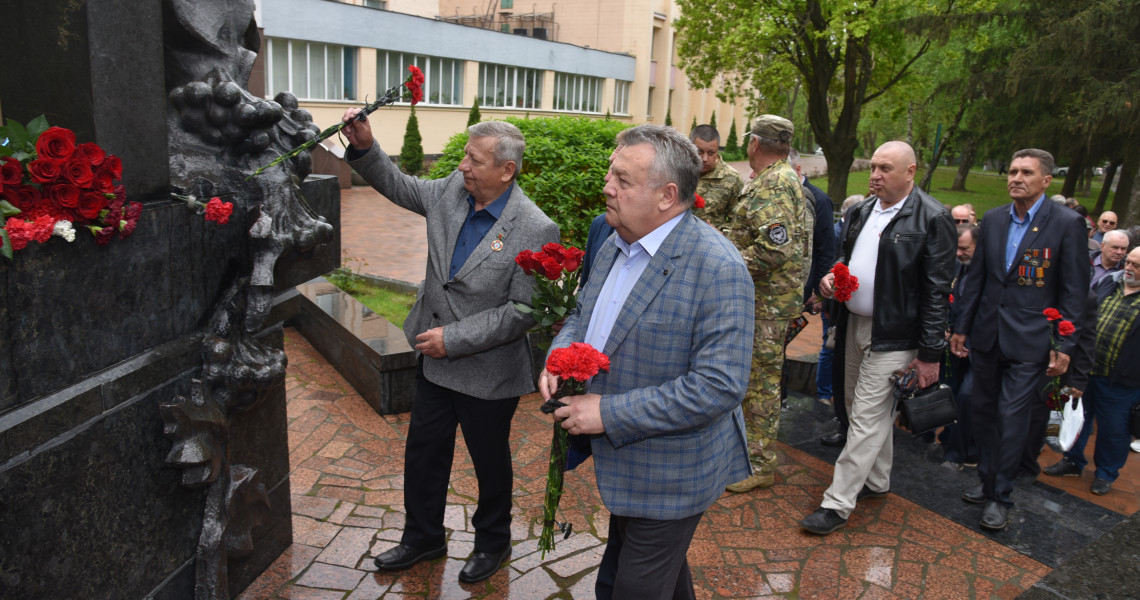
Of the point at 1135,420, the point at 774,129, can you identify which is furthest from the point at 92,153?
the point at 1135,420

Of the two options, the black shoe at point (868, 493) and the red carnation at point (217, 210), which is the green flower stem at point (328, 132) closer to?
the red carnation at point (217, 210)

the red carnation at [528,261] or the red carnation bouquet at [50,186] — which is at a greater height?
the red carnation bouquet at [50,186]

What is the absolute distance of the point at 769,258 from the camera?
15.6 ft

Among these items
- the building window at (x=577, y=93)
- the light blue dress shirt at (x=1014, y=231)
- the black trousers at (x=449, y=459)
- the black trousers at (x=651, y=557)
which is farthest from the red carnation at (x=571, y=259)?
the building window at (x=577, y=93)

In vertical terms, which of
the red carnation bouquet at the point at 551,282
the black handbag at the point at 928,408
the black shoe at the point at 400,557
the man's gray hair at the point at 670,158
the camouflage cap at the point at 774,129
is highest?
the camouflage cap at the point at 774,129

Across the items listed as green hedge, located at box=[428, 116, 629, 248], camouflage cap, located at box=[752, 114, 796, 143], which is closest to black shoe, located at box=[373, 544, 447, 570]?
camouflage cap, located at box=[752, 114, 796, 143]

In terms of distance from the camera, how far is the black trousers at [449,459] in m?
3.77

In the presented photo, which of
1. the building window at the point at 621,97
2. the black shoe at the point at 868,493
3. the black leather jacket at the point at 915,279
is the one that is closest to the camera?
the black leather jacket at the point at 915,279

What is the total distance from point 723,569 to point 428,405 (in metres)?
1.72

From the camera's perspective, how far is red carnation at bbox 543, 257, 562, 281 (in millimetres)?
3154

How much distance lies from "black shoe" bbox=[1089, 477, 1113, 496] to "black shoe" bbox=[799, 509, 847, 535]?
7.16 ft

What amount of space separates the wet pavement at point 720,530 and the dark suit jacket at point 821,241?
1.17m

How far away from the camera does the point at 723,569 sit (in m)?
4.14

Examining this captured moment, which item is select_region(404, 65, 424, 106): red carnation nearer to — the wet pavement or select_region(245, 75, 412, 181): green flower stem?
select_region(245, 75, 412, 181): green flower stem
